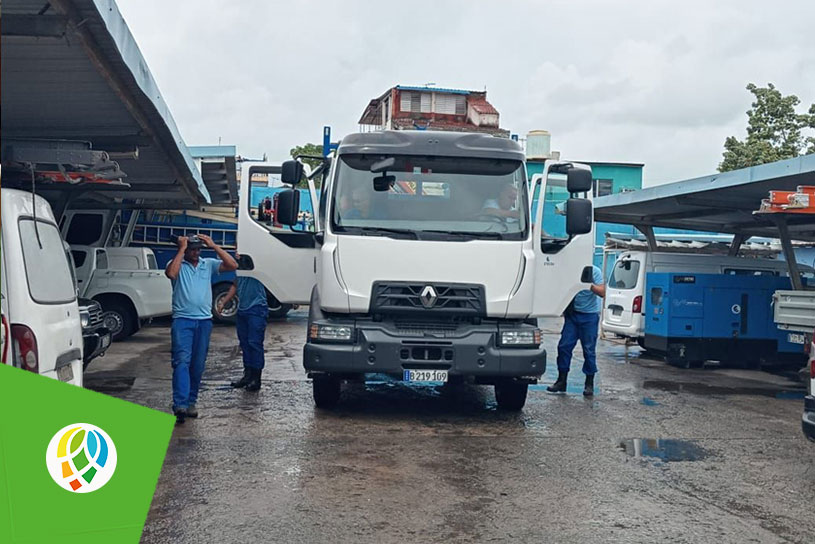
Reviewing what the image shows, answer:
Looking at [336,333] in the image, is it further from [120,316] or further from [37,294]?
[120,316]

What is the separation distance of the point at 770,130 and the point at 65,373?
26795 millimetres

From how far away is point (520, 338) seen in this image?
7.82m

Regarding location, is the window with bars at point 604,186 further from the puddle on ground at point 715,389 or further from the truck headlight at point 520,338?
the truck headlight at point 520,338

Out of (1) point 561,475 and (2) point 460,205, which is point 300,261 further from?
(1) point 561,475

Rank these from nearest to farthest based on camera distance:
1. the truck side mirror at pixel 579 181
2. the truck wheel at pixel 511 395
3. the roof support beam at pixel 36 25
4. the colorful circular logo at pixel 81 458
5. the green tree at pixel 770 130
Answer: the colorful circular logo at pixel 81 458
the roof support beam at pixel 36 25
the truck side mirror at pixel 579 181
the truck wheel at pixel 511 395
the green tree at pixel 770 130

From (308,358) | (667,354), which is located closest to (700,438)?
(308,358)

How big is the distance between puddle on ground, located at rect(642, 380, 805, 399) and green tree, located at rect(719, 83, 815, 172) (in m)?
17.5

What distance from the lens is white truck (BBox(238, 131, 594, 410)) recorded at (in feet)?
24.9

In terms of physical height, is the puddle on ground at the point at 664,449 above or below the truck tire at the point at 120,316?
below

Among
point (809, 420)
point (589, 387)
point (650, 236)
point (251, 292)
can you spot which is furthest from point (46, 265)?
point (650, 236)

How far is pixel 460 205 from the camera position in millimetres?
7883

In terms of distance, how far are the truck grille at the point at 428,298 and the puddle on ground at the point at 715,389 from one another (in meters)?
4.38

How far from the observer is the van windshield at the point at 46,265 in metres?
4.82

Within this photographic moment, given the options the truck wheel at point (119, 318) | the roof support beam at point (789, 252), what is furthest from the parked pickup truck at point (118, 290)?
the roof support beam at point (789, 252)
